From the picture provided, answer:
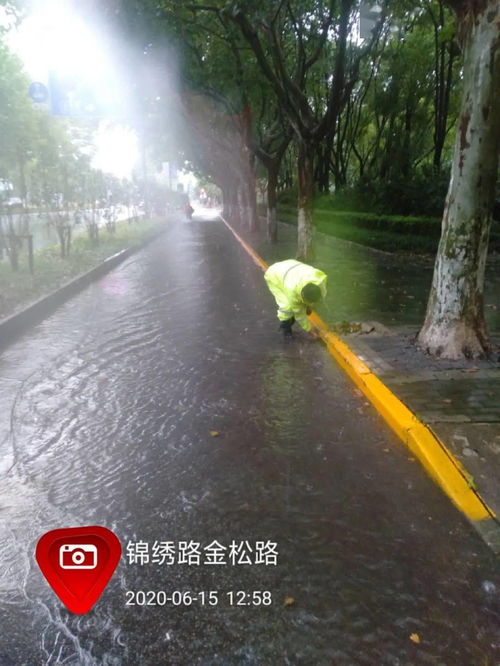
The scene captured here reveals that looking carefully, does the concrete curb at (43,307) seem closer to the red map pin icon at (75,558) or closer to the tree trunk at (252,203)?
the red map pin icon at (75,558)

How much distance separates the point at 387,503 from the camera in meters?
3.22

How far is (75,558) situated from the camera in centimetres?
175

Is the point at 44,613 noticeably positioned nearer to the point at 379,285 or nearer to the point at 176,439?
the point at 176,439

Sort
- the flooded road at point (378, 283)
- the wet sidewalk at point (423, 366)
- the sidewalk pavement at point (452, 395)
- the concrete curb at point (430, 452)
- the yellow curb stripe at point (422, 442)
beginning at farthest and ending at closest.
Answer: the flooded road at point (378, 283) < the wet sidewalk at point (423, 366) < the sidewalk pavement at point (452, 395) < the yellow curb stripe at point (422, 442) < the concrete curb at point (430, 452)

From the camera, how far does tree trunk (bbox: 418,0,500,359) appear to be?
4.93 meters

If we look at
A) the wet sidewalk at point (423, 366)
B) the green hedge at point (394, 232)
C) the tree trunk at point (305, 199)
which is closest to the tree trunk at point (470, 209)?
the wet sidewalk at point (423, 366)

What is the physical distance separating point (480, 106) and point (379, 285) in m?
5.44

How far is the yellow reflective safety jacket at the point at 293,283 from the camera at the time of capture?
6.05 metres

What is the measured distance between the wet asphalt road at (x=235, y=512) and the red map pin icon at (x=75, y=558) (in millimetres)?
604

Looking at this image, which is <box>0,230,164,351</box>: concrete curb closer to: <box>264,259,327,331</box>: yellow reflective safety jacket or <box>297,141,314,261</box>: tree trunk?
<box>264,259,327,331</box>: yellow reflective safety jacket

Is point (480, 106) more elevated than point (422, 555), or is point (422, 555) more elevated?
point (480, 106)

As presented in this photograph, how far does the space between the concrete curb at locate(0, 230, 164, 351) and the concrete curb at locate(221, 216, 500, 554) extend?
4.59 m

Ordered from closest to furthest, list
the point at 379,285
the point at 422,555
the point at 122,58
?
the point at 422,555 → the point at 379,285 → the point at 122,58

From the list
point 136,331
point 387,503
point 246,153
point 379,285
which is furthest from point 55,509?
point 246,153
